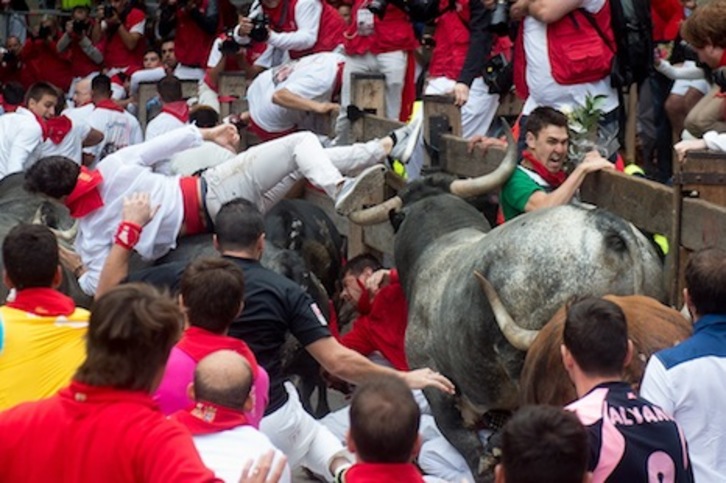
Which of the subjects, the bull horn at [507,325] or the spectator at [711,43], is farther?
the spectator at [711,43]

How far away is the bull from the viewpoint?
22.1ft

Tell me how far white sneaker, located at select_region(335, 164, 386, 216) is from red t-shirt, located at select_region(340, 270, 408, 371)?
1.63ft

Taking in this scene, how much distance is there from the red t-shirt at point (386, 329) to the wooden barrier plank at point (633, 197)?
1317mm

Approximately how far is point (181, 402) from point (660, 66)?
6.02 metres

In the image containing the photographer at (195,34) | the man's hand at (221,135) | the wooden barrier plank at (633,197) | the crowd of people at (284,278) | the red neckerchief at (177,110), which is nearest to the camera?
the crowd of people at (284,278)

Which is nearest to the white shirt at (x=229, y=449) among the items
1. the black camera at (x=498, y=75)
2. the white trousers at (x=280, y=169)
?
the white trousers at (x=280, y=169)

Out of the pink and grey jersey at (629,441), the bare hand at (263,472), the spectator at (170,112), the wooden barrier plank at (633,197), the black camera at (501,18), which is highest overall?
the bare hand at (263,472)

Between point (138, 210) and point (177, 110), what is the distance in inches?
231

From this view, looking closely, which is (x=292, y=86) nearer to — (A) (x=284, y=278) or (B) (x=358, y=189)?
(B) (x=358, y=189)

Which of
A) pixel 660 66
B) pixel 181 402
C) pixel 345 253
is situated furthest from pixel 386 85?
pixel 181 402

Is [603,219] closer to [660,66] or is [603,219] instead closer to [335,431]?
[335,431]

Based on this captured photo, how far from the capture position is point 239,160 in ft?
29.8

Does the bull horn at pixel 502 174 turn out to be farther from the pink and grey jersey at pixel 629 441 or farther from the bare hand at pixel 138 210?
the pink and grey jersey at pixel 629 441

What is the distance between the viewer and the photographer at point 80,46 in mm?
19672
